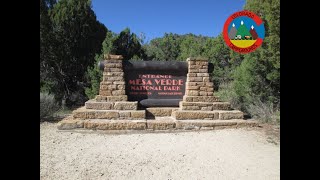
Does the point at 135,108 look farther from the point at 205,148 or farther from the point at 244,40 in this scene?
the point at 244,40

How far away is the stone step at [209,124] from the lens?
6.61m

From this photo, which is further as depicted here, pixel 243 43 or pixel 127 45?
pixel 127 45

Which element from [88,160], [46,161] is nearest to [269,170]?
[88,160]

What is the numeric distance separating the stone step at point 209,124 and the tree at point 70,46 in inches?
372

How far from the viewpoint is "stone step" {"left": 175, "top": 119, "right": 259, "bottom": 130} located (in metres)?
6.61

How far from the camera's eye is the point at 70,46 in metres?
14.7

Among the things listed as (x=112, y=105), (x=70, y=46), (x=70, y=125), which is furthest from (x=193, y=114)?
(x=70, y=46)

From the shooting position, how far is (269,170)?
153 inches

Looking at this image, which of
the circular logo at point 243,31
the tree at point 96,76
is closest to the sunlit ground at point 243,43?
the circular logo at point 243,31

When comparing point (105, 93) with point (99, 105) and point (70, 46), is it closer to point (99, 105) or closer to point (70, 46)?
point (99, 105)

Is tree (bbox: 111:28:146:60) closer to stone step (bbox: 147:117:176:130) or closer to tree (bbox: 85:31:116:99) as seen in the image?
tree (bbox: 85:31:116:99)

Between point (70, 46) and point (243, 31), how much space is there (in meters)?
11.8

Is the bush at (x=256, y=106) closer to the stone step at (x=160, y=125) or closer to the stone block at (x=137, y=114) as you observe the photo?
the stone step at (x=160, y=125)
